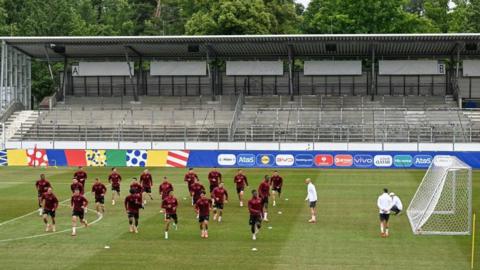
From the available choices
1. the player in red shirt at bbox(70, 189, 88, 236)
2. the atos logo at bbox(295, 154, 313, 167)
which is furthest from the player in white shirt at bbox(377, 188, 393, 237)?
the atos logo at bbox(295, 154, 313, 167)

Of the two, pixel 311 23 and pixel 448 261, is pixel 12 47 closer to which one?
pixel 311 23


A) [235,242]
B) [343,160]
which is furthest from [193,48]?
[235,242]

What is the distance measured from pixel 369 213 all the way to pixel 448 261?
30.6ft

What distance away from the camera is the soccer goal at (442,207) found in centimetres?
2562

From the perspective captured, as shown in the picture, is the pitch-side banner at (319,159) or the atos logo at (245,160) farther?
the atos logo at (245,160)

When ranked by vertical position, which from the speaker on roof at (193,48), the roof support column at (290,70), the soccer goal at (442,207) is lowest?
the soccer goal at (442,207)

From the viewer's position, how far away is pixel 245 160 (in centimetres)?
5219

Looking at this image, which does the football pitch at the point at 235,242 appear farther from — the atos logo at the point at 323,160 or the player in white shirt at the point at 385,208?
the atos logo at the point at 323,160

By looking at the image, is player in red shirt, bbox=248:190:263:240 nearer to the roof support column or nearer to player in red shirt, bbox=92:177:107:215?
player in red shirt, bbox=92:177:107:215

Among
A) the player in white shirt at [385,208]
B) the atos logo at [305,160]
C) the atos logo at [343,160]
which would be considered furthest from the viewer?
the atos logo at [305,160]

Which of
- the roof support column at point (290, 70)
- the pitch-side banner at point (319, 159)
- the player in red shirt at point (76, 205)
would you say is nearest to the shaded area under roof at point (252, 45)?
the roof support column at point (290, 70)

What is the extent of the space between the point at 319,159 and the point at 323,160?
0.29m

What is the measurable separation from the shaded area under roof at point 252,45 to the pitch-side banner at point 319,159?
1373 cm

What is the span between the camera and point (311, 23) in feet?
285
